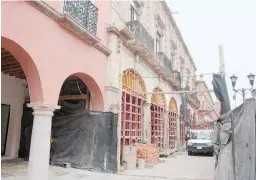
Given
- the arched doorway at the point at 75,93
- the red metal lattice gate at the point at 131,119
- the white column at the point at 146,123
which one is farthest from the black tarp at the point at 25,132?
the white column at the point at 146,123

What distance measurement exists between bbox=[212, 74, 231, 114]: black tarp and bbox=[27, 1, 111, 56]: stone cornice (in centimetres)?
429

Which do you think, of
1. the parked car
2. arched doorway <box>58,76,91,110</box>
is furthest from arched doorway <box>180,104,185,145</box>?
arched doorway <box>58,76,91,110</box>

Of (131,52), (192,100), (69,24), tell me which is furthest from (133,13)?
(192,100)

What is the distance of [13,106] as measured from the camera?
38.7 feet

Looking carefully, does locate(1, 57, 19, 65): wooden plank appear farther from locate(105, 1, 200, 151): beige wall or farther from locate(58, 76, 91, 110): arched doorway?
locate(105, 1, 200, 151): beige wall

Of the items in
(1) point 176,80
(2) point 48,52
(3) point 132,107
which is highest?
(1) point 176,80

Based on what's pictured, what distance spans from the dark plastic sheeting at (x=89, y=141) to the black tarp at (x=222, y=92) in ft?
12.3

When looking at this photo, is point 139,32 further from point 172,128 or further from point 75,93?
point 172,128

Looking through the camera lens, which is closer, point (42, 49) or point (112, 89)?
point (42, 49)

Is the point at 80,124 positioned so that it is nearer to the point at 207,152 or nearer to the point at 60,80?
the point at 60,80

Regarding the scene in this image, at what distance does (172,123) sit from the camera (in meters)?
20.8

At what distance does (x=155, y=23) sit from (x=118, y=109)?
28.7 feet

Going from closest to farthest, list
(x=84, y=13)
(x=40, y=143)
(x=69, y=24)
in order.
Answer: (x=40, y=143) → (x=69, y=24) → (x=84, y=13)

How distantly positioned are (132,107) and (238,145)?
253 inches
